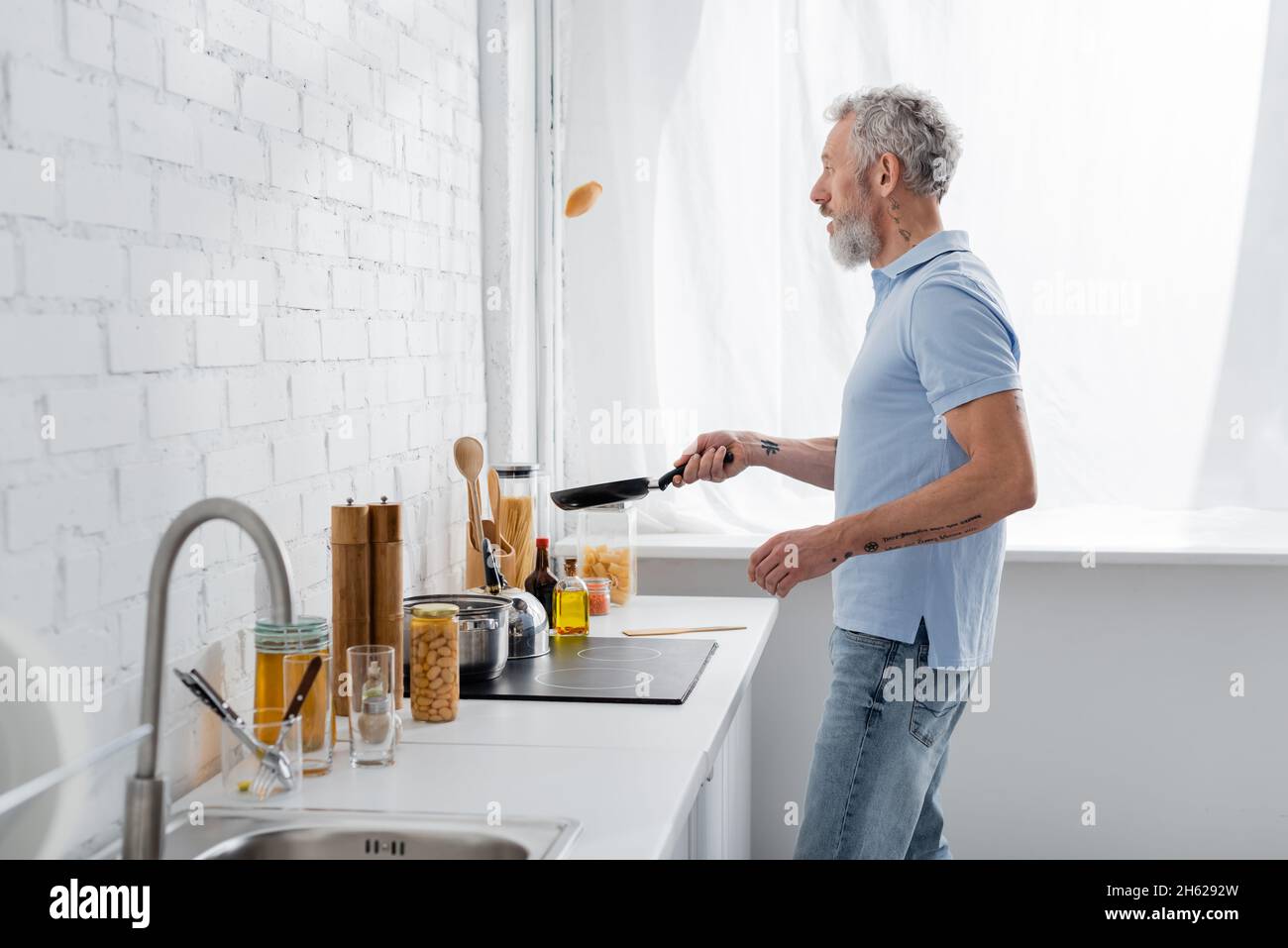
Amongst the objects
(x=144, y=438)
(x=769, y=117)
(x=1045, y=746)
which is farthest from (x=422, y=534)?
(x=1045, y=746)

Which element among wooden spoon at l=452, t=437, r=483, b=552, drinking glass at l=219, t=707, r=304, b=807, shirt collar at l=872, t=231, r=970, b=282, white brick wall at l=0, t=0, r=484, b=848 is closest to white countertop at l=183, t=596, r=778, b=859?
drinking glass at l=219, t=707, r=304, b=807

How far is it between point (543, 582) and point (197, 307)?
1044mm

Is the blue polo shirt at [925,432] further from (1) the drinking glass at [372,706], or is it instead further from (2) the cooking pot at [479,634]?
(1) the drinking glass at [372,706]

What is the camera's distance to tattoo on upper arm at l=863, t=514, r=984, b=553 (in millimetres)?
1752

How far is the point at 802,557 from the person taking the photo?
1813 millimetres

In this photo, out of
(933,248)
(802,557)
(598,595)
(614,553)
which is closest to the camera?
(802,557)

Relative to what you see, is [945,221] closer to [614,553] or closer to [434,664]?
[614,553]

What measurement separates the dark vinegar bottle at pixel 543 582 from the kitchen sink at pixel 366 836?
3.41 ft

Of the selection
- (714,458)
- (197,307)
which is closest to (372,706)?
(197,307)

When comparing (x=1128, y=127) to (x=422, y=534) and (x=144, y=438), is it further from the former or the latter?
(x=144, y=438)

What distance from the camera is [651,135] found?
3037 millimetres

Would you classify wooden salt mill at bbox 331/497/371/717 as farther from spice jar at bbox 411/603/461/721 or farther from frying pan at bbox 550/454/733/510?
frying pan at bbox 550/454/733/510

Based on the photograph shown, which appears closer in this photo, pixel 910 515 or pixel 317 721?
pixel 317 721

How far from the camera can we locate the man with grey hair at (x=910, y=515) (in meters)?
1.74
